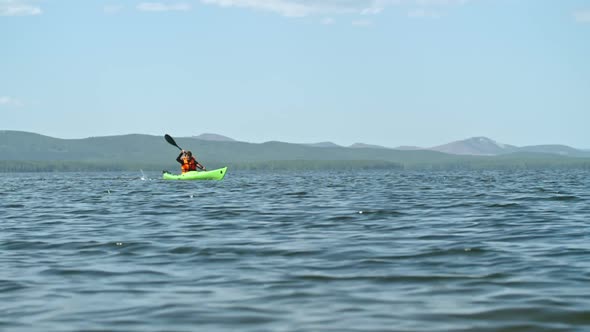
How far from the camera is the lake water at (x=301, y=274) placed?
8.41 m

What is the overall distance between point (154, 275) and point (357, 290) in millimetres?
2847

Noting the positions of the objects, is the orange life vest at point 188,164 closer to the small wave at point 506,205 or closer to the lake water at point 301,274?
the small wave at point 506,205

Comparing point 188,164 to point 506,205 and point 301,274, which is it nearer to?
point 506,205

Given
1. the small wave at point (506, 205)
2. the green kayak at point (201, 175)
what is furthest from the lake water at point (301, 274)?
the green kayak at point (201, 175)

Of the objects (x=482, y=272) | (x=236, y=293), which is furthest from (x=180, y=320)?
(x=482, y=272)

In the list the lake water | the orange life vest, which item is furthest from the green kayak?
the lake water

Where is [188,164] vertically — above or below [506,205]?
above

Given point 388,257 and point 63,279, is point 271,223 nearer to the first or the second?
point 388,257

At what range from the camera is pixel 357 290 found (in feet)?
32.1

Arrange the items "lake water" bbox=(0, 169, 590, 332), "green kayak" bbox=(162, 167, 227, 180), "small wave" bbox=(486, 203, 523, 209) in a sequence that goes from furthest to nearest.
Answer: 1. "green kayak" bbox=(162, 167, 227, 180)
2. "small wave" bbox=(486, 203, 523, 209)
3. "lake water" bbox=(0, 169, 590, 332)

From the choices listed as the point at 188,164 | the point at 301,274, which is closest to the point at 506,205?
the point at 301,274

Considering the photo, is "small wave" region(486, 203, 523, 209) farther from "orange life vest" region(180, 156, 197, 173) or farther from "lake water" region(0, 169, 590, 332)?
"orange life vest" region(180, 156, 197, 173)

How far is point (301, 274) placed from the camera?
35.9 feet

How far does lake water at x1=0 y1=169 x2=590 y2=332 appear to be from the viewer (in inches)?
331
